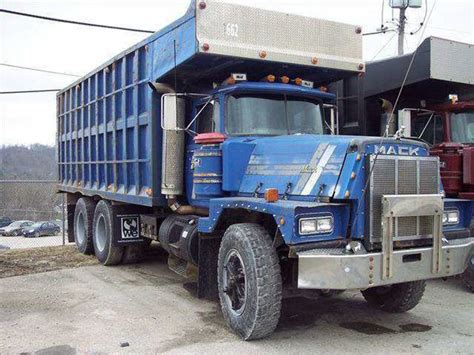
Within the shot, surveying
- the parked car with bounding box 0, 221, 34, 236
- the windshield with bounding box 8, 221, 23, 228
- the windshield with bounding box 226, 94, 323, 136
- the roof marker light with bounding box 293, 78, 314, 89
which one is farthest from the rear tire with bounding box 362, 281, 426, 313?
the windshield with bounding box 8, 221, 23, 228

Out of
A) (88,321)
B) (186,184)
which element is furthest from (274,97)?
(88,321)

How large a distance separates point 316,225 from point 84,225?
6.99 meters

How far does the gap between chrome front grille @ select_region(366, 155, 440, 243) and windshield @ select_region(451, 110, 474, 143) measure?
3.08 m

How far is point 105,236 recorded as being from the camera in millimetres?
9375

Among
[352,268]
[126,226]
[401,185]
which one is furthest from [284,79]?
[126,226]

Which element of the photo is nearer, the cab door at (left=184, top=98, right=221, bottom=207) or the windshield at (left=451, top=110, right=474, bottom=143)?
the cab door at (left=184, top=98, right=221, bottom=207)

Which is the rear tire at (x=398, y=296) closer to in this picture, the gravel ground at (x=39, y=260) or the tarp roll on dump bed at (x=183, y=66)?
the tarp roll on dump bed at (x=183, y=66)

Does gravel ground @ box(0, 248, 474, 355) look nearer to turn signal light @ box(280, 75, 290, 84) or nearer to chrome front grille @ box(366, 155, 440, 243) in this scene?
chrome front grille @ box(366, 155, 440, 243)

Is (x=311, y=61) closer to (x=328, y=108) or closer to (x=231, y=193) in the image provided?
(x=328, y=108)

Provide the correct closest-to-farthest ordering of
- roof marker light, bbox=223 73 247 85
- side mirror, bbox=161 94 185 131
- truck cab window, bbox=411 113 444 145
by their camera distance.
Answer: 1. side mirror, bbox=161 94 185 131
2. roof marker light, bbox=223 73 247 85
3. truck cab window, bbox=411 113 444 145

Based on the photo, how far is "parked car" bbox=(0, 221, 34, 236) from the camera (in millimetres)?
24328

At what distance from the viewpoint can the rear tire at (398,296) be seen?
584 cm

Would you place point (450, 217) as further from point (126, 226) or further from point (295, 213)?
point (126, 226)

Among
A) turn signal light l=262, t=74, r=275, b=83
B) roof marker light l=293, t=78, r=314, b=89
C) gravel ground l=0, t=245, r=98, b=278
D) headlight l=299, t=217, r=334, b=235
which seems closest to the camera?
headlight l=299, t=217, r=334, b=235
